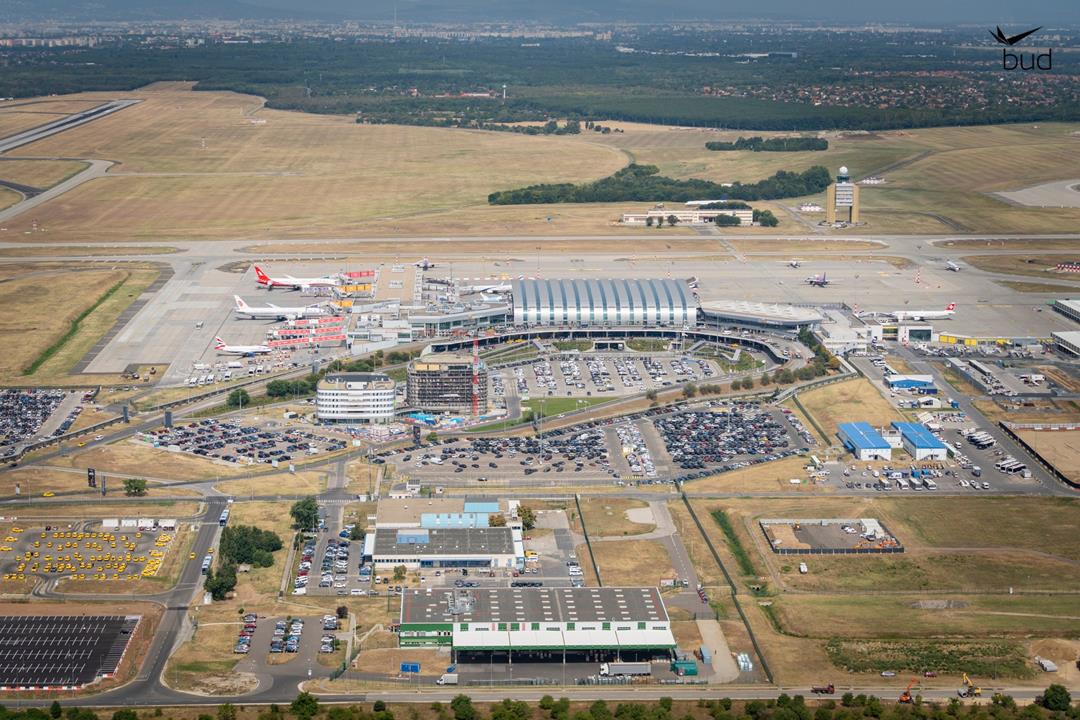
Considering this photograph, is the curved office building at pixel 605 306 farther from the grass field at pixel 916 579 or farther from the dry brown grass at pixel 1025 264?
the dry brown grass at pixel 1025 264

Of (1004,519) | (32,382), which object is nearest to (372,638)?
(1004,519)

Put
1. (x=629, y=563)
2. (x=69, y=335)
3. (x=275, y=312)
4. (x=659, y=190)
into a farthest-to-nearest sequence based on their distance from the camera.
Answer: (x=659, y=190) < (x=275, y=312) < (x=69, y=335) < (x=629, y=563)

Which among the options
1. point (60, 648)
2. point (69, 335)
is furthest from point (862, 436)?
point (69, 335)

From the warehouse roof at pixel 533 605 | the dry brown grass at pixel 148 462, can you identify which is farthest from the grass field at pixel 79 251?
the warehouse roof at pixel 533 605

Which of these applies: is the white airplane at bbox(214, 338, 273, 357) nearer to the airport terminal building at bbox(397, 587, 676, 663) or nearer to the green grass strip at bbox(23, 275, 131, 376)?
the green grass strip at bbox(23, 275, 131, 376)

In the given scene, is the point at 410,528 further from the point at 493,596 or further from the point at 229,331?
the point at 229,331

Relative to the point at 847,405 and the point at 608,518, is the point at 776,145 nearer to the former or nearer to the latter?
the point at 847,405

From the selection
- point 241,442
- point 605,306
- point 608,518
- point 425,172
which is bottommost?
point 608,518

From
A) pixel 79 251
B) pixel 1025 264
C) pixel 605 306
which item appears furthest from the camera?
pixel 79 251
